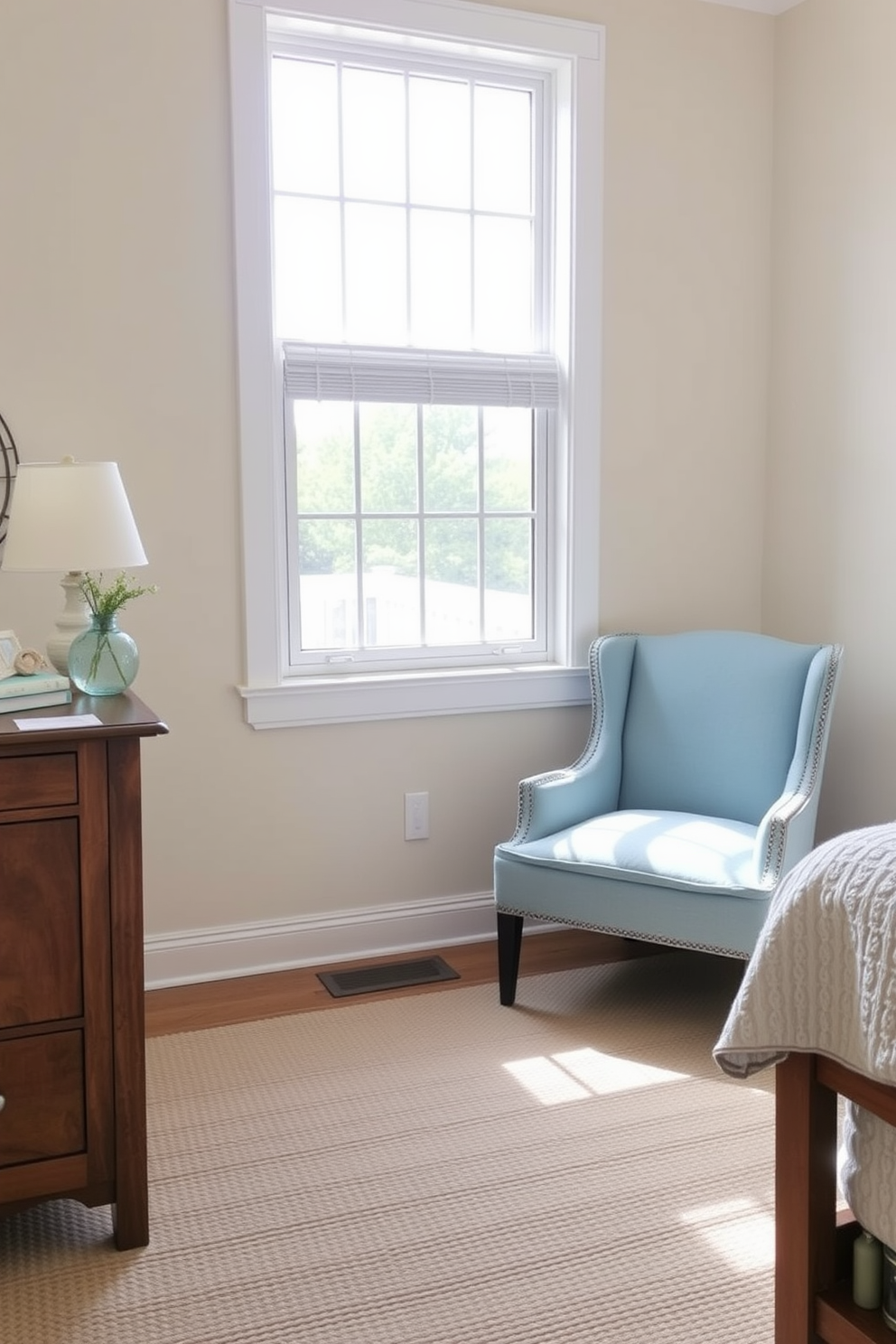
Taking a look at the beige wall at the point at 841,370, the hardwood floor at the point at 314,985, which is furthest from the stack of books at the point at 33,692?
the beige wall at the point at 841,370

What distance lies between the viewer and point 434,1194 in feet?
7.18

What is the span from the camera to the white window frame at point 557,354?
298 centimetres

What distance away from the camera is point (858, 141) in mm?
3244

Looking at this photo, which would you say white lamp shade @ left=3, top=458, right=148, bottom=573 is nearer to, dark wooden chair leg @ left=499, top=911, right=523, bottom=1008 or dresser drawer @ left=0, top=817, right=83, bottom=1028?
dresser drawer @ left=0, top=817, right=83, bottom=1028

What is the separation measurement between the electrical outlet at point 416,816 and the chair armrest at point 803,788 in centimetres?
89

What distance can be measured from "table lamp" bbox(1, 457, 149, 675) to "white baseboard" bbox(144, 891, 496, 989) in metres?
1.00

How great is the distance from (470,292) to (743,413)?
0.89m

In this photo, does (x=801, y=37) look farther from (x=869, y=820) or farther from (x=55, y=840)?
(x=55, y=840)

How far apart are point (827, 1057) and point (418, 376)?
85.4 inches

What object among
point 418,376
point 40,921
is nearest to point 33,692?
point 40,921

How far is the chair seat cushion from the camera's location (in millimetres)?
2744

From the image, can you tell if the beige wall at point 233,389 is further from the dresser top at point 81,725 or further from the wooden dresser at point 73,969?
the wooden dresser at point 73,969

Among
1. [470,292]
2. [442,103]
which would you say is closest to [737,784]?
[470,292]

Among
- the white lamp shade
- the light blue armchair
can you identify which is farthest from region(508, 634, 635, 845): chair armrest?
the white lamp shade
